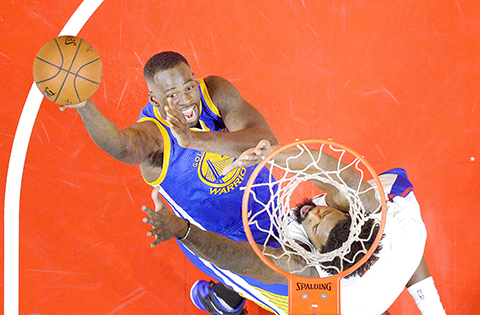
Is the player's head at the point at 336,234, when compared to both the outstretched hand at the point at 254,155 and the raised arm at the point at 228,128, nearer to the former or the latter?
the raised arm at the point at 228,128

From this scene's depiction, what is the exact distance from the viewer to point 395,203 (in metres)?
2.92

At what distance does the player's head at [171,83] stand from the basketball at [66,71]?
404mm

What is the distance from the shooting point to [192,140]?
2062 mm

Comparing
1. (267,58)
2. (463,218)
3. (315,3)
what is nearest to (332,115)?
(267,58)

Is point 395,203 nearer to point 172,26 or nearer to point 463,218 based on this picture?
point 463,218

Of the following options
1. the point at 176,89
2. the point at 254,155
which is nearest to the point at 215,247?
the point at 254,155

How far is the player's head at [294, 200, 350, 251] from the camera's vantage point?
262 cm

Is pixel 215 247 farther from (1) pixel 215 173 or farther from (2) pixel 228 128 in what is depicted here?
(2) pixel 228 128

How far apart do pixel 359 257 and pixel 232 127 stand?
46.3 inches

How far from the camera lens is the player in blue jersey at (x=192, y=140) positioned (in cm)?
222

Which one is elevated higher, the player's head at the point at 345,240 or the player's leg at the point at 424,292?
the player's head at the point at 345,240

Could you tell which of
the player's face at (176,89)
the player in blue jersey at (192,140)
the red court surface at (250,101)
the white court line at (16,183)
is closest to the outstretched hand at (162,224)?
the player in blue jersey at (192,140)

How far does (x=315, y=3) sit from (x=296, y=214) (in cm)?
217

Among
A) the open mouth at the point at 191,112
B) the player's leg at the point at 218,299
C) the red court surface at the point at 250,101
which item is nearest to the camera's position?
the open mouth at the point at 191,112
